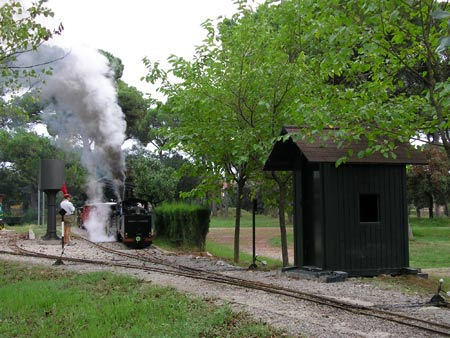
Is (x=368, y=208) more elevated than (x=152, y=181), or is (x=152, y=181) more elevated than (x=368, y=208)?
(x=152, y=181)

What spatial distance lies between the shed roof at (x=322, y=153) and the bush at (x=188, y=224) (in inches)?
334

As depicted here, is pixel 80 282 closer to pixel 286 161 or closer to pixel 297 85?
pixel 286 161

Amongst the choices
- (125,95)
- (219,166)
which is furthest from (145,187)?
(219,166)

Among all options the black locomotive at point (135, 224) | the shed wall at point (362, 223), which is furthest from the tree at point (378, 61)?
the black locomotive at point (135, 224)

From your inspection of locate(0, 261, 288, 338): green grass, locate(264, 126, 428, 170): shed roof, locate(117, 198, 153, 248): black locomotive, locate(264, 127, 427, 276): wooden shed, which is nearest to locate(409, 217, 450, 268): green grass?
locate(264, 127, 427, 276): wooden shed

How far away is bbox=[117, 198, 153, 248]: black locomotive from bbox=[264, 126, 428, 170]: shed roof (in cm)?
932

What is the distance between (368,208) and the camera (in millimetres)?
12641

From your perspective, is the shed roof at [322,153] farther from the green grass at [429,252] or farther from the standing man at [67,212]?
the standing man at [67,212]

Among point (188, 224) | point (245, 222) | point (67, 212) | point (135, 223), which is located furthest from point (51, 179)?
point (245, 222)

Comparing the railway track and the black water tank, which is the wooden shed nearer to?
the railway track

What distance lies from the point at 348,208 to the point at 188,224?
35.0 ft

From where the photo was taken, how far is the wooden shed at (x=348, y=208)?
465 inches

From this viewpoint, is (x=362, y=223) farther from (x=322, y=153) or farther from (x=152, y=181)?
(x=152, y=181)

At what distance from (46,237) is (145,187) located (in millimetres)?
10086
